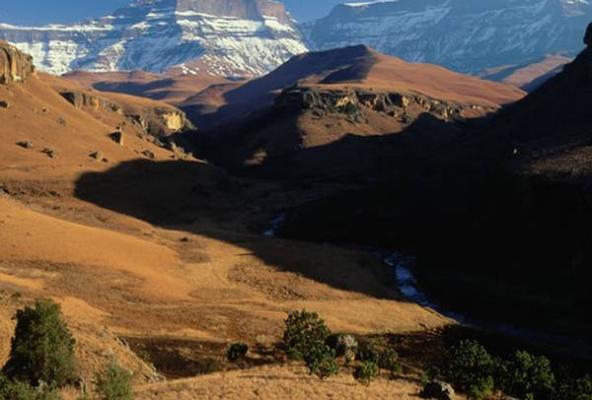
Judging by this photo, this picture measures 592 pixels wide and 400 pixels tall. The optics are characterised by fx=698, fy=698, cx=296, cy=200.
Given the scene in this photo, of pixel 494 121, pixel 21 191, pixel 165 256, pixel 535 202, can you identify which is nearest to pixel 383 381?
pixel 165 256

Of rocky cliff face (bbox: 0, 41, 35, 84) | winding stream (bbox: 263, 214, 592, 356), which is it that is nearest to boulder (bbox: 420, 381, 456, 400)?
winding stream (bbox: 263, 214, 592, 356)

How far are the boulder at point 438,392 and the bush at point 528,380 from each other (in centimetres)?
578

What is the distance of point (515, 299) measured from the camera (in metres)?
60.2

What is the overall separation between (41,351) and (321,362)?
1250 centimetres

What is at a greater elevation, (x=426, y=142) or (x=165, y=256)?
(x=426, y=142)

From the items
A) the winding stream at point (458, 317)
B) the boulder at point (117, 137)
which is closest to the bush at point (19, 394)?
the winding stream at point (458, 317)

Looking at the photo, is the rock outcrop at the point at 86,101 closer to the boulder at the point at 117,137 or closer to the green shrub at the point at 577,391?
the boulder at the point at 117,137

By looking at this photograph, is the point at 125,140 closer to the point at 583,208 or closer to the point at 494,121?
the point at 494,121

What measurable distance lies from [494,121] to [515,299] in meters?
74.7

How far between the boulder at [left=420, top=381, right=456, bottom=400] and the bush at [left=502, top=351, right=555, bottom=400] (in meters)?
5.78

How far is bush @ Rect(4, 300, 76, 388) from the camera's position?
87.1 feet

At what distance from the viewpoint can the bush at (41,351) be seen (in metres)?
26.5

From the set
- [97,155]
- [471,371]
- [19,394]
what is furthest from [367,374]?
[97,155]

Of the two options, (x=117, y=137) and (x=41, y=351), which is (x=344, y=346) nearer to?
(x=41, y=351)
